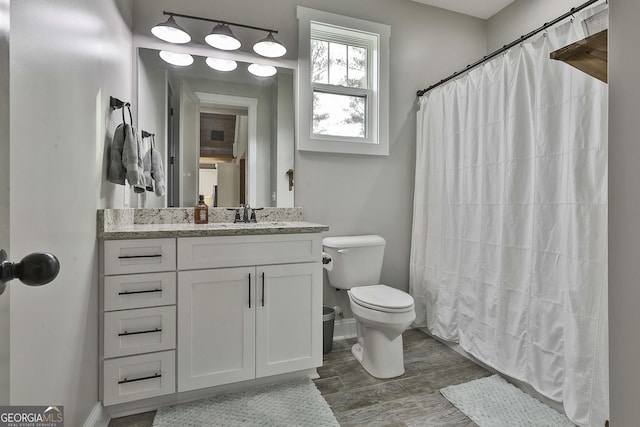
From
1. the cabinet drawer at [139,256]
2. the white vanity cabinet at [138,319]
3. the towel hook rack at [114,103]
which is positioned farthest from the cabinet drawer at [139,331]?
the towel hook rack at [114,103]

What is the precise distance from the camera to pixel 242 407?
163cm

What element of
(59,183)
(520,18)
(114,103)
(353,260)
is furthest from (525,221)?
(114,103)

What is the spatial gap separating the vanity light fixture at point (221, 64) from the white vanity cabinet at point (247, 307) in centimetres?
126

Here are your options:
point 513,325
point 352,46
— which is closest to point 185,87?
point 352,46

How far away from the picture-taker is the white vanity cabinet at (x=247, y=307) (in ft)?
5.34

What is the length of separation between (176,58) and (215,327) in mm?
1737

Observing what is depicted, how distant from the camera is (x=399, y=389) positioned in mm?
1799

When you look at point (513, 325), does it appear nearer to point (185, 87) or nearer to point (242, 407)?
point (242, 407)

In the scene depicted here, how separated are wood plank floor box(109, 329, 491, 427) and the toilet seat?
1.43 ft

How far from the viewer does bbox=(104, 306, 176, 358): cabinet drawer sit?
4.93 feet

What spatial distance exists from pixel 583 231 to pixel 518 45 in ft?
3.59

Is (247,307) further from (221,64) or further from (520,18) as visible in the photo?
(520,18)

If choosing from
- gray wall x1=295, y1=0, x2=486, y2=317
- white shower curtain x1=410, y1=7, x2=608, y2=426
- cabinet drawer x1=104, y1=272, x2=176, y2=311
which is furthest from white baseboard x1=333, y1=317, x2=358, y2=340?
cabinet drawer x1=104, y1=272, x2=176, y2=311

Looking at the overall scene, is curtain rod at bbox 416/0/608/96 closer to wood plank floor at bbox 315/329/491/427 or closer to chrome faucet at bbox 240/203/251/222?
chrome faucet at bbox 240/203/251/222
